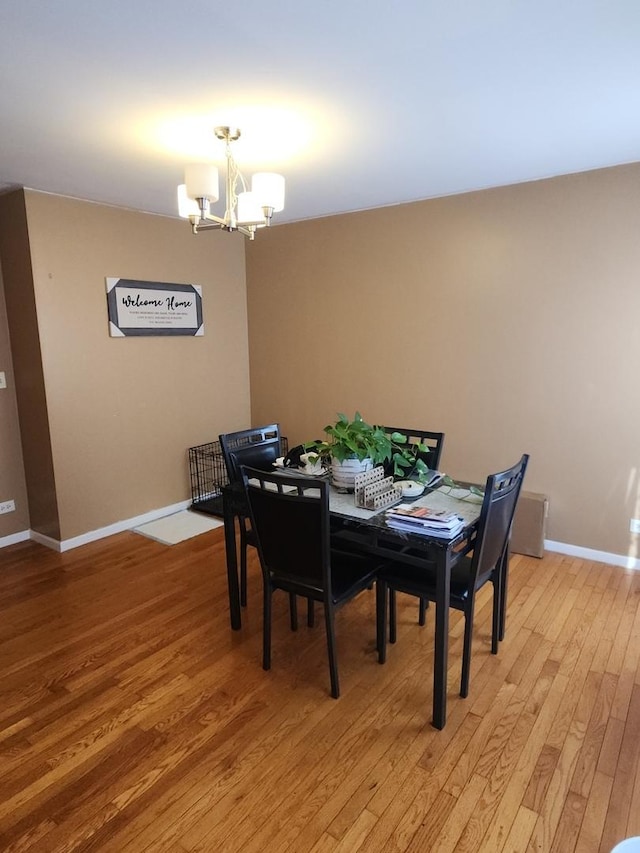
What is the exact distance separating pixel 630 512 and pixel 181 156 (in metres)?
3.30

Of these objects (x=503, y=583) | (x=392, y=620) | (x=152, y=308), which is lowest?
(x=392, y=620)

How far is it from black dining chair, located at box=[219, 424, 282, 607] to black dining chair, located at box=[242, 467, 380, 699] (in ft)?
1.49

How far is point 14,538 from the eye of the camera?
12.3ft

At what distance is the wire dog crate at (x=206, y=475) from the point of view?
4414mm

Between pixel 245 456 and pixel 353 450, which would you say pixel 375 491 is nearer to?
pixel 353 450

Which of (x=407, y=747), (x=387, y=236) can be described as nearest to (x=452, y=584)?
(x=407, y=747)

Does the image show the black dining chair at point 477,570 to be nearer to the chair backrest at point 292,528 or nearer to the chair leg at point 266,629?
the chair backrest at point 292,528

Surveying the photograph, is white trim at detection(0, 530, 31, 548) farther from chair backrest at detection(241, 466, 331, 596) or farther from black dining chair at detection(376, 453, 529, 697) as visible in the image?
black dining chair at detection(376, 453, 529, 697)

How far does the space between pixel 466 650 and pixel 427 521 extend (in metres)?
0.58

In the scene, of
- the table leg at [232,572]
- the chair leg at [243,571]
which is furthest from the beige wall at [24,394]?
the table leg at [232,572]

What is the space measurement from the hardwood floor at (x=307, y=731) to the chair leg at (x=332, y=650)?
65 mm

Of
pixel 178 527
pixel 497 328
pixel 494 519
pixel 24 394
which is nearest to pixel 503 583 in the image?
pixel 494 519

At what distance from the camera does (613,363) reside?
3.12 metres

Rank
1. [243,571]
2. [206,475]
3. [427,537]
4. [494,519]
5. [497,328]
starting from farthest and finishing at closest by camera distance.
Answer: [206,475]
[497,328]
[243,571]
[494,519]
[427,537]
